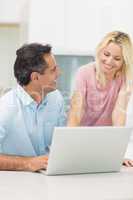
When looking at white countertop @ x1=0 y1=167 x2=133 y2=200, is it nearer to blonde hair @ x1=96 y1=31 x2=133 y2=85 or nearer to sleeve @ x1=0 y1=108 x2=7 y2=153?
sleeve @ x1=0 y1=108 x2=7 y2=153

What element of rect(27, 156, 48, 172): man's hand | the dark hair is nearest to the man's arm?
rect(27, 156, 48, 172): man's hand

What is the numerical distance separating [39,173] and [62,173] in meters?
0.10

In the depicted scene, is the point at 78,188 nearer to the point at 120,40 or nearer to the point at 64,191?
the point at 64,191

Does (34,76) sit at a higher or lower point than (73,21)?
lower

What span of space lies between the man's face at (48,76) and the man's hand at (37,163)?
2.03ft

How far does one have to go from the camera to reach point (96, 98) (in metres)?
2.99

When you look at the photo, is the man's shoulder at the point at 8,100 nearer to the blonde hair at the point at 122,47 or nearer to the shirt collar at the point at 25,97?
the shirt collar at the point at 25,97

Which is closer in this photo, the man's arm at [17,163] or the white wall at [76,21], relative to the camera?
the man's arm at [17,163]

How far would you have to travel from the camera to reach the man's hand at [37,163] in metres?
1.79

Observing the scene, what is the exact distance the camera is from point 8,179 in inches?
64.3

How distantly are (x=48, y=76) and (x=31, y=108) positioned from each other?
0.26 m

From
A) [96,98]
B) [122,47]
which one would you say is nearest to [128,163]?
[96,98]

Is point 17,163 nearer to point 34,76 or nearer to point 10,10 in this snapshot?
point 34,76

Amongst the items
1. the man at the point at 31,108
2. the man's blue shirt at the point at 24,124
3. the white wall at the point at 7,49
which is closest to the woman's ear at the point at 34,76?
the man at the point at 31,108
